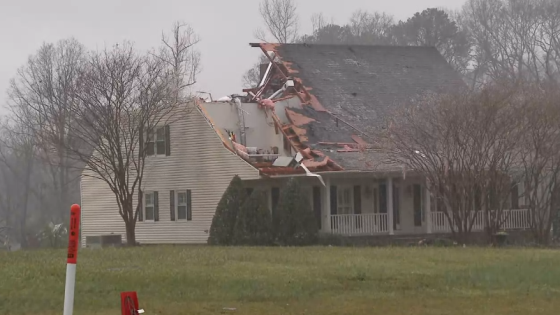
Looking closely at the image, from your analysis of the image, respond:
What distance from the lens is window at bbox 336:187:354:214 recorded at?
38.9 meters

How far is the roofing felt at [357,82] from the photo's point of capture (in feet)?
128

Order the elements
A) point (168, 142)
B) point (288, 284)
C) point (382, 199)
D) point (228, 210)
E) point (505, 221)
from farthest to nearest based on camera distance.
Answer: point (168, 142) < point (382, 199) < point (505, 221) < point (228, 210) < point (288, 284)

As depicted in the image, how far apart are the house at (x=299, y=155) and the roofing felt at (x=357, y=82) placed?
0.05 meters

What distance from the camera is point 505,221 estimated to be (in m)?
38.8

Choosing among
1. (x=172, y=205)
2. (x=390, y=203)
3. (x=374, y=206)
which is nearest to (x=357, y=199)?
(x=374, y=206)

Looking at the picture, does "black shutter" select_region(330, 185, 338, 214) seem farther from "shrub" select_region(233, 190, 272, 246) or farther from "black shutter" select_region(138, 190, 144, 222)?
"black shutter" select_region(138, 190, 144, 222)

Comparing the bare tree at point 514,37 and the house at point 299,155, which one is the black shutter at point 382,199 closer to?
the house at point 299,155

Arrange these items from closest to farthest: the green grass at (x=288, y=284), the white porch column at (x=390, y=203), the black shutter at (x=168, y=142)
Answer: the green grass at (x=288, y=284) → the white porch column at (x=390, y=203) → the black shutter at (x=168, y=142)

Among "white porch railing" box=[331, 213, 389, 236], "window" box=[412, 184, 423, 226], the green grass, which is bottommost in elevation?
the green grass

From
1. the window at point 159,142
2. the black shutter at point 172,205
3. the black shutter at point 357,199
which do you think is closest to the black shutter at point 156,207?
the black shutter at point 172,205

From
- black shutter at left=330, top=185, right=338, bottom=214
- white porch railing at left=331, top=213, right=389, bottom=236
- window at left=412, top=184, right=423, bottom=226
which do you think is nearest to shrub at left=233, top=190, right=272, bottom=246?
white porch railing at left=331, top=213, right=389, bottom=236

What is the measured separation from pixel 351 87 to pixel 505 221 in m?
8.15

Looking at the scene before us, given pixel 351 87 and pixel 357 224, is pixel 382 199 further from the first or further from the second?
pixel 351 87

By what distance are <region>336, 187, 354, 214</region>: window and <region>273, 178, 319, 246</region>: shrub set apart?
3664 mm
